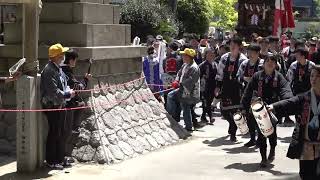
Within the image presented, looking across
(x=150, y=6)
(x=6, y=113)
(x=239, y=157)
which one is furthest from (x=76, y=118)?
(x=150, y=6)

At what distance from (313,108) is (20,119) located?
12.6ft

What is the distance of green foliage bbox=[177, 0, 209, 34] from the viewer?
30594 mm

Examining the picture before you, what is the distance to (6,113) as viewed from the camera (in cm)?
897

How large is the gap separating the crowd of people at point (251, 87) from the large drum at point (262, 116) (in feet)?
0.44

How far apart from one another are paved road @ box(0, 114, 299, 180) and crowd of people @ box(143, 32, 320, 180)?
331mm

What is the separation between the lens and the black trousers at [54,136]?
7.92m

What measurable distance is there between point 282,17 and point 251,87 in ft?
30.7

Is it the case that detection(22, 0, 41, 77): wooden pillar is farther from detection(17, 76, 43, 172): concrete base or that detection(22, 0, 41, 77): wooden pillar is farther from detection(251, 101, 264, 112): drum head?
detection(251, 101, 264, 112): drum head

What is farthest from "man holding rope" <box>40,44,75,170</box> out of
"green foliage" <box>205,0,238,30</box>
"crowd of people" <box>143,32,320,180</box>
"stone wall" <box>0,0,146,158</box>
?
"green foliage" <box>205,0,238,30</box>

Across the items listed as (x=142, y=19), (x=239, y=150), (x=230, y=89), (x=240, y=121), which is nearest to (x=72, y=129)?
(x=240, y=121)

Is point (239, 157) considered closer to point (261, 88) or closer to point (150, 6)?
point (261, 88)

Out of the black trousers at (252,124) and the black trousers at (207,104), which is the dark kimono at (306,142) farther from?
Answer: the black trousers at (207,104)

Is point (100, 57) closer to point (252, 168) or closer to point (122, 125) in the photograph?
point (122, 125)

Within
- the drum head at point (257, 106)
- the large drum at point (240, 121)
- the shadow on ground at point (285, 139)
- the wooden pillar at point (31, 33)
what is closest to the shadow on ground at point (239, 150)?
the large drum at point (240, 121)
